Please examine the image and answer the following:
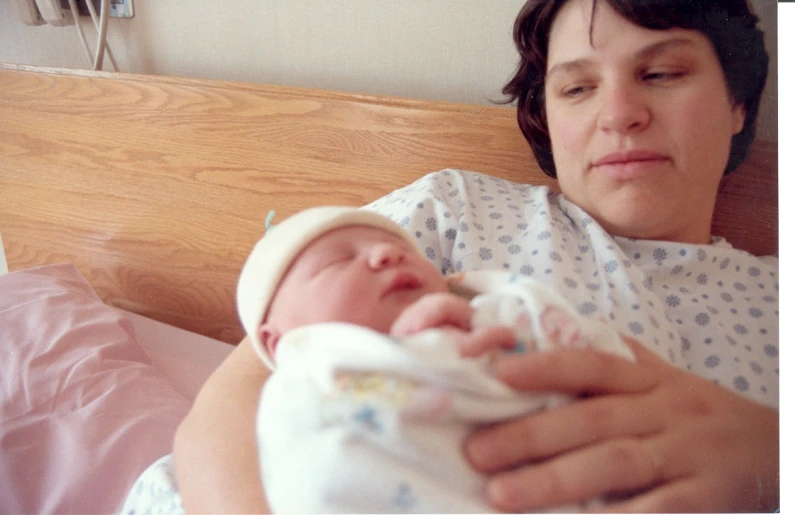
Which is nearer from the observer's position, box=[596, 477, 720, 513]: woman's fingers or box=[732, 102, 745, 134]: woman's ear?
box=[596, 477, 720, 513]: woman's fingers

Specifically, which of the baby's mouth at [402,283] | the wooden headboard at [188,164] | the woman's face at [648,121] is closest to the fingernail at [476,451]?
the baby's mouth at [402,283]

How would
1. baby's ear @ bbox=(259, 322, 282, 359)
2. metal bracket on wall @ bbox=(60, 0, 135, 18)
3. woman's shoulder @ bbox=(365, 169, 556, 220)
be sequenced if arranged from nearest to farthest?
baby's ear @ bbox=(259, 322, 282, 359) < woman's shoulder @ bbox=(365, 169, 556, 220) < metal bracket on wall @ bbox=(60, 0, 135, 18)

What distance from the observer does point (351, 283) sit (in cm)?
34

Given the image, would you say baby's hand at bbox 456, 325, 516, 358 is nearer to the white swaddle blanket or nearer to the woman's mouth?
the white swaddle blanket

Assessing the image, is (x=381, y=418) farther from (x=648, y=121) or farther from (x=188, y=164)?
(x=188, y=164)

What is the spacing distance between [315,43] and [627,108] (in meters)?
0.40

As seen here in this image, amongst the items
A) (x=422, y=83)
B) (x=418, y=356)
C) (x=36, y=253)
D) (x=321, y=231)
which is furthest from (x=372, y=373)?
(x=36, y=253)

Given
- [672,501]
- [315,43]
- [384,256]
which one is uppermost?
[315,43]

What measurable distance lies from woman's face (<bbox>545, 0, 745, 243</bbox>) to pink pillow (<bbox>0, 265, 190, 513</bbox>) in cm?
48

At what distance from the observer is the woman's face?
1.28 ft

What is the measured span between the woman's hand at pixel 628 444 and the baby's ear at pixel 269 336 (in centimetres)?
16

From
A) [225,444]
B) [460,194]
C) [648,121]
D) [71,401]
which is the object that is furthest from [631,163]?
[71,401]

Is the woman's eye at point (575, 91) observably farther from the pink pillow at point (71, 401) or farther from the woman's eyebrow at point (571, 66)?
the pink pillow at point (71, 401)

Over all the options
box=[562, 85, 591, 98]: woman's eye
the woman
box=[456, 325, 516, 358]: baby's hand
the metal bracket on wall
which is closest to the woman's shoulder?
the woman
